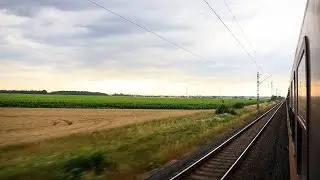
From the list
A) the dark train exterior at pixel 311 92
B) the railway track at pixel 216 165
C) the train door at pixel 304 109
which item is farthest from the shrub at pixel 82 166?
the dark train exterior at pixel 311 92

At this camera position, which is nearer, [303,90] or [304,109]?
[304,109]

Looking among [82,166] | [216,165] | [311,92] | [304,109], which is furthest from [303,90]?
[82,166]

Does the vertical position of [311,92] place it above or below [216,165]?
above

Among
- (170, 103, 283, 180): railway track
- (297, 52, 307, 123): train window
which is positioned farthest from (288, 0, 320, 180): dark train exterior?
(170, 103, 283, 180): railway track

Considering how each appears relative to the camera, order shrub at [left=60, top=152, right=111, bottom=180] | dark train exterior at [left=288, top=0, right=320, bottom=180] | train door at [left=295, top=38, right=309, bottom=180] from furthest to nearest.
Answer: shrub at [left=60, top=152, right=111, bottom=180] → train door at [left=295, top=38, right=309, bottom=180] → dark train exterior at [left=288, top=0, right=320, bottom=180]

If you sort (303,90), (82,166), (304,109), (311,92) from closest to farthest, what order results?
1. (311,92)
2. (304,109)
3. (303,90)
4. (82,166)

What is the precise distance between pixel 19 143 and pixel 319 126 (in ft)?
97.9

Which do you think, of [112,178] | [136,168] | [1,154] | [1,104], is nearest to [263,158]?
[136,168]

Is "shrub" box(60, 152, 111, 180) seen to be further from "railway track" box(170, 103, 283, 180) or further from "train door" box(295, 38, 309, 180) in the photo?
"train door" box(295, 38, 309, 180)

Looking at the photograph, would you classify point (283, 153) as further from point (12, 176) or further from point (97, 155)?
point (12, 176)

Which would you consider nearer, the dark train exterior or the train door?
the dark train exterior

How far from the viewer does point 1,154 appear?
78.8 feet

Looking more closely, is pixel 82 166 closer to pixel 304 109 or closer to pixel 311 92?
pixel 304 109

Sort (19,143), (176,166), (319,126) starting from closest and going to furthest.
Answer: (319,126), (176,166), (19,143)
